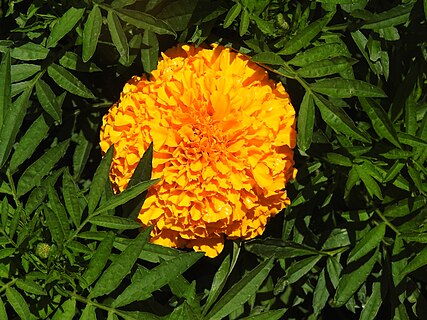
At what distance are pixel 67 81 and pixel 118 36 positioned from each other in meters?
0.17

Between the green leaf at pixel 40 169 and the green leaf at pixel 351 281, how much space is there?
0.61 m

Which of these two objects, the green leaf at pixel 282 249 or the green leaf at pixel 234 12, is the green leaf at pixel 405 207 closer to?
the green leaf at pixel 282 249

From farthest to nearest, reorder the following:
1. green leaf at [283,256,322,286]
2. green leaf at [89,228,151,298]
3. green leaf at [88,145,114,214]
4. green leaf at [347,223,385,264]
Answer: green leaf at [283,256,322,286] < green leaf at [347,223,385,264] < green leaf at [88,145,114,214] < green leaf at [89,228,151,298]

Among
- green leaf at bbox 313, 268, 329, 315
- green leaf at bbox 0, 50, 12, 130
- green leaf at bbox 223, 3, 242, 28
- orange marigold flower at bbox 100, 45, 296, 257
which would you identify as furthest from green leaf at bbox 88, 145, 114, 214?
green leaf at bbox 313, 268, 329, 315

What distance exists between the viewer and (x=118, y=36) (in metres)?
1.53

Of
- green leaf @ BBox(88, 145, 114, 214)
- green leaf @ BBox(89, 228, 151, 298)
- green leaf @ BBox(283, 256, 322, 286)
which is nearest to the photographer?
green leaf @ BBox(89, 228, 151, 298)

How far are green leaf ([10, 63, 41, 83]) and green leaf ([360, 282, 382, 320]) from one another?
2.71ft

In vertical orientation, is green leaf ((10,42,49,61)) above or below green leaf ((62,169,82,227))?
above

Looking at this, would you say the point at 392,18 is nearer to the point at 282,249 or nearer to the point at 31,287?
the point at 282,249

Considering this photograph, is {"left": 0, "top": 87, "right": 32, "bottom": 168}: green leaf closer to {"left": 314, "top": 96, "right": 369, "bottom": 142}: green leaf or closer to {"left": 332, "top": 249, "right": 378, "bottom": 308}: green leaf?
{"left": 314, "top": 96, "right": 369, "bottom": 142}: green leaf

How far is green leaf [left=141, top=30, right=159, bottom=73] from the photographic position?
161cm

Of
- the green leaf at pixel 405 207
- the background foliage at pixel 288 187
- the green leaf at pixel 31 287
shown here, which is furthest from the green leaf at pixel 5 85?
the green leaf at pixel 405 207

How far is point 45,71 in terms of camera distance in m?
1.68

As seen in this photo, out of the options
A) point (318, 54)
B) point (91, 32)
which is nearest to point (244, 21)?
point (318, 54)
